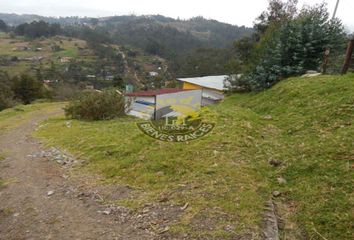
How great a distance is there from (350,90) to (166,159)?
426 cm

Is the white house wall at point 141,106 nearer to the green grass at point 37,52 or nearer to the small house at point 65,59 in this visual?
the green grass at point 37,52

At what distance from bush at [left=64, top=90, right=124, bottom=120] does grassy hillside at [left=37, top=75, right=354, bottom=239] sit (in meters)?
3.84

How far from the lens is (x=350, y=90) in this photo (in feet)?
21.3

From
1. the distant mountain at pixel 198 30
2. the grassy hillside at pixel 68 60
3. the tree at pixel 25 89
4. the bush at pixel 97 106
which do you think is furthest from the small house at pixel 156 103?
the distant mountain at pixel 198 30

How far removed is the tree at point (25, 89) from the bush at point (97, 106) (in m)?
19.0

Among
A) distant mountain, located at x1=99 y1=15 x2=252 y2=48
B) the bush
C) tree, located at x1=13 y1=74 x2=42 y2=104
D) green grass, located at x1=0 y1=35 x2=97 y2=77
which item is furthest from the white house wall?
distant mountain, located at x1=99 y1=15 x2=252 y2=48

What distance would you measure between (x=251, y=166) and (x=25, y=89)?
28455 millimetres

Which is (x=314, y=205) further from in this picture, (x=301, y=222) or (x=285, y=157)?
(x=285, y=157)

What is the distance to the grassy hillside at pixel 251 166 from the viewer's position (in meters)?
3.31

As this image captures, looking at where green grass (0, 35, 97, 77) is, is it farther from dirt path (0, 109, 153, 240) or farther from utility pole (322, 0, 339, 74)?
dirt path (0, 109, 153, 240)

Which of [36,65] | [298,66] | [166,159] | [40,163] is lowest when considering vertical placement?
[36,65]

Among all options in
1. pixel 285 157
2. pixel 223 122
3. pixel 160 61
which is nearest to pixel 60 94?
pixel 223 122

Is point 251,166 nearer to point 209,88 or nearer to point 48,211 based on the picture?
point 48,211

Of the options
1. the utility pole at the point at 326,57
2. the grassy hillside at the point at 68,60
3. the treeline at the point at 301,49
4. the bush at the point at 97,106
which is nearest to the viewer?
the utility pole at the point at 326,57
